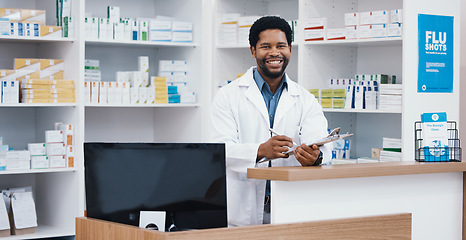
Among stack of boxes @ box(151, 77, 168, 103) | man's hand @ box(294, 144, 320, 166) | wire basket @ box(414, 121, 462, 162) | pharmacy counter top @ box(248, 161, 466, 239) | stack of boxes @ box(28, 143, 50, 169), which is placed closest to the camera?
pharmacy counter top @ box(248, 161, 466, 239)

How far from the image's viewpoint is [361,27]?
4664 millimetres

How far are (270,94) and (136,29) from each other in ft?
7.28

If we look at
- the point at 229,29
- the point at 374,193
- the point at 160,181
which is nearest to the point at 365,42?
the point at 229,29

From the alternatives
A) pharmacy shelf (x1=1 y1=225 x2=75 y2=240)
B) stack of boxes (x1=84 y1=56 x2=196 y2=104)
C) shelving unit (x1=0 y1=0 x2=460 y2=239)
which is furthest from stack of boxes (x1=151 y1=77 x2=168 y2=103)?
pharmacy shelf (x1=1 y1=225 x2=75 y2=240)

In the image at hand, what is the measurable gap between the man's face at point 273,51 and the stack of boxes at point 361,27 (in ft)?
5.16

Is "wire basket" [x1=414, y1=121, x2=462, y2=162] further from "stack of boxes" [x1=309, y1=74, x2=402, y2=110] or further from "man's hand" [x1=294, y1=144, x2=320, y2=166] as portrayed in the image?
"stack of boxes" [x1=309, y1=74, x2=402, y2=110]

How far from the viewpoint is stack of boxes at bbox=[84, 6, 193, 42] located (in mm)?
4996

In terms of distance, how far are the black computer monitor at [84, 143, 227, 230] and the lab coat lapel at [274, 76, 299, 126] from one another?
912 millimetres

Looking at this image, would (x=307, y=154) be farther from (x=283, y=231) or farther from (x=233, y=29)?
(x=233, y=29)

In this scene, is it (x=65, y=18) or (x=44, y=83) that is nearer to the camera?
(x=44, y=83)

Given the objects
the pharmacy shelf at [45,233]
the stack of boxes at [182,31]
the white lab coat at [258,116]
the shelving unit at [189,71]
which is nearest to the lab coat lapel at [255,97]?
the white lab coat at [258,116]

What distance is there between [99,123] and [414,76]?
263 centimetres

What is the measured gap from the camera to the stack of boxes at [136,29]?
→ 5.00 m

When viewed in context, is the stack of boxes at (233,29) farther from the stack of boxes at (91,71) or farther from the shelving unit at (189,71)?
the stack of boxes at (91,71)
